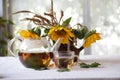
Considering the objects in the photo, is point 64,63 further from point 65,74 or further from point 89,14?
point 89,14

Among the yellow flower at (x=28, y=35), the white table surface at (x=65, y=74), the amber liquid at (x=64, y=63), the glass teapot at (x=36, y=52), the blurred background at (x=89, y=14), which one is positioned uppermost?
the blurred background at (x=89, y=14)

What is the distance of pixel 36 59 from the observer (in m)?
1.25

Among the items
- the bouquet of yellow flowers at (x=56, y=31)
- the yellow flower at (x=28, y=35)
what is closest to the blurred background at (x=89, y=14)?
the bouquet of yellow flowers at (x=56, y=31)

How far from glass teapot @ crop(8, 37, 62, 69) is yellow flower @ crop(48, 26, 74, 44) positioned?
0.07ft

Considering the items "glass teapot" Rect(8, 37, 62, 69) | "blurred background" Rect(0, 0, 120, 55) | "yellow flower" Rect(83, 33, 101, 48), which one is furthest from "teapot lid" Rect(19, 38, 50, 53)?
"blurred background" Rect(0, 0, 120, 55)

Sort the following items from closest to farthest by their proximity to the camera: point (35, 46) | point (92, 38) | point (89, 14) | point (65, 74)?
point (65, 74) < point (35, 46) < point (92, 38) < point (89, 14)

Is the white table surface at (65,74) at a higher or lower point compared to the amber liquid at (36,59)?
lower

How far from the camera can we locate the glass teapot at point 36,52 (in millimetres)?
1241

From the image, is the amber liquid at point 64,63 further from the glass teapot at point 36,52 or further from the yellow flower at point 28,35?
the yellow flower at point 28,35

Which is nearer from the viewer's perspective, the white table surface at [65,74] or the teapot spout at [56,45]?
the white table surface at [65,74]

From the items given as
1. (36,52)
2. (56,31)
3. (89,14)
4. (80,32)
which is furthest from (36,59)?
(89,14)

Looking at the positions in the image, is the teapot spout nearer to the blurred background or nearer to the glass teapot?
the glass teapot

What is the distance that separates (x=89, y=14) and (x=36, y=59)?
2.53m

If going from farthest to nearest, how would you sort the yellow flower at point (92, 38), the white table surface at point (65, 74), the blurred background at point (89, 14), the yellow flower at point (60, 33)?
the blurred background at point (89, 14)
the yellow flower at point (92, 38)
the yellow flower at point (60, 33)
the white table surface at point (65, 74)
